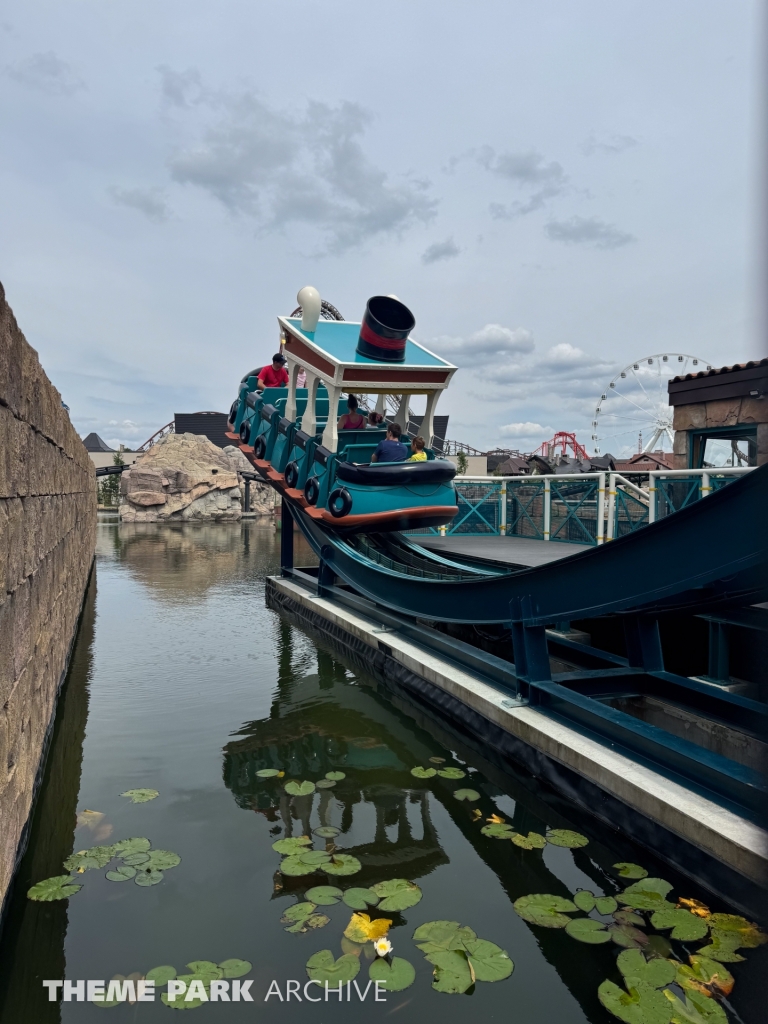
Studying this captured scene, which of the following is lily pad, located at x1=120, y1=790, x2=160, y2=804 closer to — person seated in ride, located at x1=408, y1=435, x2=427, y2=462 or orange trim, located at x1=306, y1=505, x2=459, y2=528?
orange trim, located at x1=306, y1=505, x2=459, y2=528

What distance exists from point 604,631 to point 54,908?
4.21 m

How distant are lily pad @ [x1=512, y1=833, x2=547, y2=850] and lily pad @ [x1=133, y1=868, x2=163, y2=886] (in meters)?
1.71

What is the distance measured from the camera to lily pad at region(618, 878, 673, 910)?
9.56 feet

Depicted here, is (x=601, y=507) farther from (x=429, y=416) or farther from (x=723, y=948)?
(x=723, y=948)

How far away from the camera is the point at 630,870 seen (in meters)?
3.20

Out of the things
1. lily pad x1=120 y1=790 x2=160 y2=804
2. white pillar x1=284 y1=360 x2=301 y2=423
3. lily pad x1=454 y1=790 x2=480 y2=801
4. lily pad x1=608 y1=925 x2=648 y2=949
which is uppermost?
white pillar x1=284 y1=360 x2=301 y2=423

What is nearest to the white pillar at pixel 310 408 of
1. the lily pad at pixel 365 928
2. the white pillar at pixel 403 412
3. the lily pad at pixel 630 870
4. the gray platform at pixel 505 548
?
the white pillar at pixel 403 412

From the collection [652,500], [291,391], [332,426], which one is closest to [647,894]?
[652,500]

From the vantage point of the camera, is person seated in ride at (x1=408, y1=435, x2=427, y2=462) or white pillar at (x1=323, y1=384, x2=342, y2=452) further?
white pillar at (x1=323, y1=384, x2=342, y2=452)

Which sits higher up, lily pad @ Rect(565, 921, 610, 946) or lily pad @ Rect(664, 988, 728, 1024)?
lily pad @ Rect(664, 988, 728, 1024)

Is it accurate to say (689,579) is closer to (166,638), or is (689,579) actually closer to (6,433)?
(6,433)

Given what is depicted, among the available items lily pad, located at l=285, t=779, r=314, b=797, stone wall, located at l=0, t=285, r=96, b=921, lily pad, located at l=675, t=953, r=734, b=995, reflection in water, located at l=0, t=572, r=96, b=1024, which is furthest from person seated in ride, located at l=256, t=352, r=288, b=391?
lily pad, located at l=675, t=953, r=734, b=995

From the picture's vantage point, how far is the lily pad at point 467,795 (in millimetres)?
4082

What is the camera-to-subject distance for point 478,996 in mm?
2467
